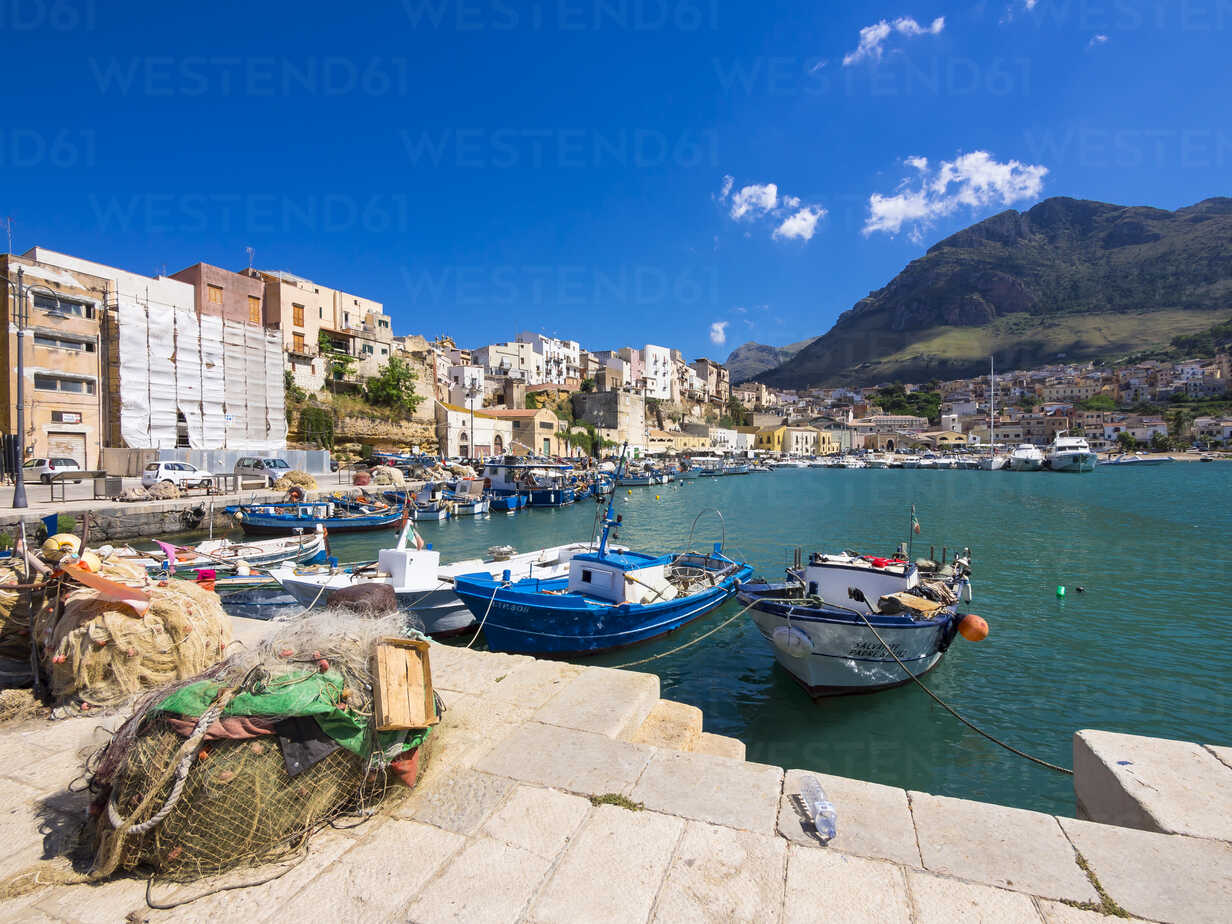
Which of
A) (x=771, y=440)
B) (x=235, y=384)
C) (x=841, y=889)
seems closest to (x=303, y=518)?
(x=235, y=384)

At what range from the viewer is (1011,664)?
10195mm

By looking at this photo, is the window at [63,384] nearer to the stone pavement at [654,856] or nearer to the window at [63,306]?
the window at [63,306]

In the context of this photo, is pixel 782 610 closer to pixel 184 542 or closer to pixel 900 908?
pixel 900 908

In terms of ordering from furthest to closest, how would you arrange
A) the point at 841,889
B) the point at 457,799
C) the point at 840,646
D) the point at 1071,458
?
1. the point at 1071,458
2. the point at 840,646
3. the point at 457,799
4. the point at 841,889

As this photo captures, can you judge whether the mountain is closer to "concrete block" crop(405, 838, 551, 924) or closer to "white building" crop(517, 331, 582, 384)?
"white building" crop(517, 331, 582, 384)

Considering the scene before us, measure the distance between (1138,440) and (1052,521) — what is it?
10450cm

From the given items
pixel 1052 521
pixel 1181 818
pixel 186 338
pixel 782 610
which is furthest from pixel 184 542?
pixel 1052 521

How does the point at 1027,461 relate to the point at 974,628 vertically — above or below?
above

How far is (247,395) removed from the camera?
34.8 m

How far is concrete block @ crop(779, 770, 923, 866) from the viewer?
9.29ft

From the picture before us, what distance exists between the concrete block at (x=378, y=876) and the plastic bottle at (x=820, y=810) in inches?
72.6

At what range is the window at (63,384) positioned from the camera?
2594 cm

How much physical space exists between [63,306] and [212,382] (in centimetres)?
707

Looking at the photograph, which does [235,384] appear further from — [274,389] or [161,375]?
[161,375]
